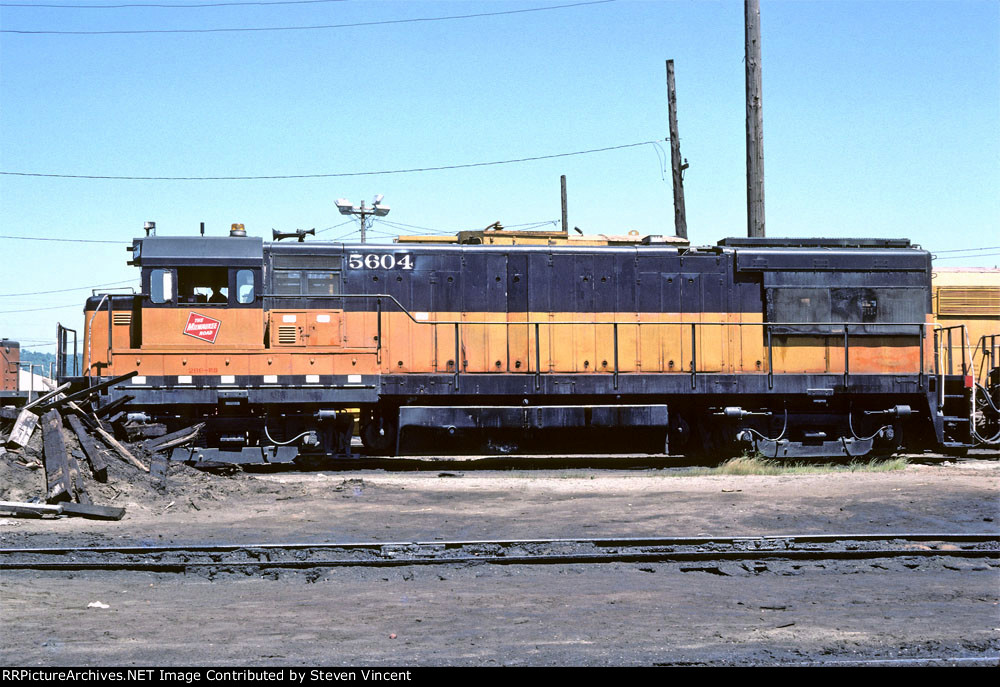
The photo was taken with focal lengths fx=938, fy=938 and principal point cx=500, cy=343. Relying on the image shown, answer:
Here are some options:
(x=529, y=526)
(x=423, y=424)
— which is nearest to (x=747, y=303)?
(x=423, y=424)

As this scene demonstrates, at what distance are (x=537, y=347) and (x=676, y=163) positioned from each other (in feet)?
29.8

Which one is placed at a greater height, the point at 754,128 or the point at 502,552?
the point at 754,128

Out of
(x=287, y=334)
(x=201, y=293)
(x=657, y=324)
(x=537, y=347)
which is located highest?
(x=201, y=293)

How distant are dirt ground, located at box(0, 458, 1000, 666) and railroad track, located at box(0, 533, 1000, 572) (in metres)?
0.20

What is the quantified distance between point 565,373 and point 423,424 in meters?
2.42

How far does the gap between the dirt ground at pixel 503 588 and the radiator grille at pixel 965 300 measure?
490 cm

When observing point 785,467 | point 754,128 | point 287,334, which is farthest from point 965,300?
point 287,334

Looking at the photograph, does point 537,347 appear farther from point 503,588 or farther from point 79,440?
point 503,588

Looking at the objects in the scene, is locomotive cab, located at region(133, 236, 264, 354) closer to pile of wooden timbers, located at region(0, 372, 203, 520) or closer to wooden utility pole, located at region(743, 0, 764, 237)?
pile of wooden timbers, located at region(0, 372, 203, 520)

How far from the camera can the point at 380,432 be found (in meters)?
14.8

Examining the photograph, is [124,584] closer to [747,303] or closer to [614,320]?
[614,320]

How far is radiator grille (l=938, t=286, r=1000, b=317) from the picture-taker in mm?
16812

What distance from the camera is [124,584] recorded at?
7.39 m

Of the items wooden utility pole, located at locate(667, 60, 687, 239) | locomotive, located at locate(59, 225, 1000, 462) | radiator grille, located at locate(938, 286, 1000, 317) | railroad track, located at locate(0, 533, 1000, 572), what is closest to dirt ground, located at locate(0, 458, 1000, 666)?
railroad track, located at locate(0, 533, 1000, 572)
